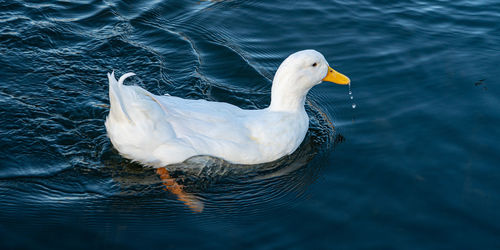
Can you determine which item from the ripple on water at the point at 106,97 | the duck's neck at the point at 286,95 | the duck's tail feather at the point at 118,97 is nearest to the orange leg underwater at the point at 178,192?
the ripple on water at the point at 106,97

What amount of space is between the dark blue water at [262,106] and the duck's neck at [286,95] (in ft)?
1.66

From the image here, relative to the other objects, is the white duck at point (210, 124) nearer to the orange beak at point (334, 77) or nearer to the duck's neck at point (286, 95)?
the duck's neck at point (286, 95)

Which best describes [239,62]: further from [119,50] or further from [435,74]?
[435,74]

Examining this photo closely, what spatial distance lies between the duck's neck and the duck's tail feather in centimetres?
153

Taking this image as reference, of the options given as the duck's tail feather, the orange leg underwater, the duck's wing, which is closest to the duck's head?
the duck's wing

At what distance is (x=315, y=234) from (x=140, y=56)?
150 inches

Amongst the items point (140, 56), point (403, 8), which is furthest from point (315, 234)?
point (403, 8)

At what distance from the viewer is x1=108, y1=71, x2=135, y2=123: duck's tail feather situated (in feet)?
15.1

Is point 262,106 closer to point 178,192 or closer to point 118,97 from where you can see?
point 178,192

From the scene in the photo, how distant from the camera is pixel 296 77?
5.27 meters

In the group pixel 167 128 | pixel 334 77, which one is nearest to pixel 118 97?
pixel 167 128

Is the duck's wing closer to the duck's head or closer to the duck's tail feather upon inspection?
the duck's tail feather

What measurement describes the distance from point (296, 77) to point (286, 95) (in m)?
0.23

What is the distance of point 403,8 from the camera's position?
28.0 feet
